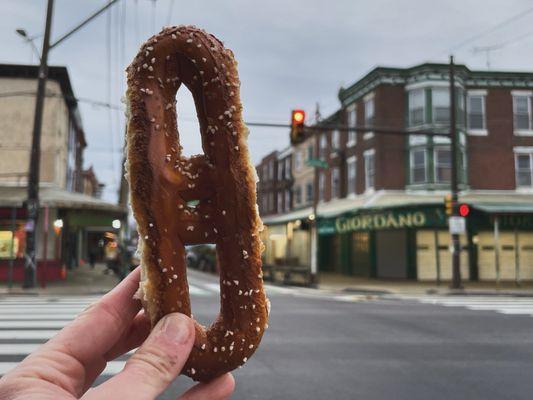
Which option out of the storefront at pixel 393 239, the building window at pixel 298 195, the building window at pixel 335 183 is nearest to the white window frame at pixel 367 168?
the storefront at pixel 393 239

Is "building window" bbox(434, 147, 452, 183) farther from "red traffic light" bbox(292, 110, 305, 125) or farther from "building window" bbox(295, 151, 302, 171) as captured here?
"building window" bbox(295, 151, 302, 171)

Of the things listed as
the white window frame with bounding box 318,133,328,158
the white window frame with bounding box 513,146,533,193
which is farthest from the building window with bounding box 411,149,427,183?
the white window frame with bounding box 318,133,328,158

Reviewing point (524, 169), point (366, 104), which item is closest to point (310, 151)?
point (366, 104)

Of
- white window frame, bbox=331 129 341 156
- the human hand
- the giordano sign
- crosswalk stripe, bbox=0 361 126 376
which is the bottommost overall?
crosswalk stripe, bbox=0 361 126 376

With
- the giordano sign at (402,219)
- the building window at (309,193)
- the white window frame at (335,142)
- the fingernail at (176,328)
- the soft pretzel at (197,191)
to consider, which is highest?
the white window frame at (335,142)

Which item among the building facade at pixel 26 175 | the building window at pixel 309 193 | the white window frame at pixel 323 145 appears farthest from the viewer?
the building window at pixel 309 193

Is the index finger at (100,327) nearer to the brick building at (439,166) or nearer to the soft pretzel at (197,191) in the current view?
→ the soft pretzel at (197,191)

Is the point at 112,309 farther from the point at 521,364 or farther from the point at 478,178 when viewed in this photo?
the point at 478,178
